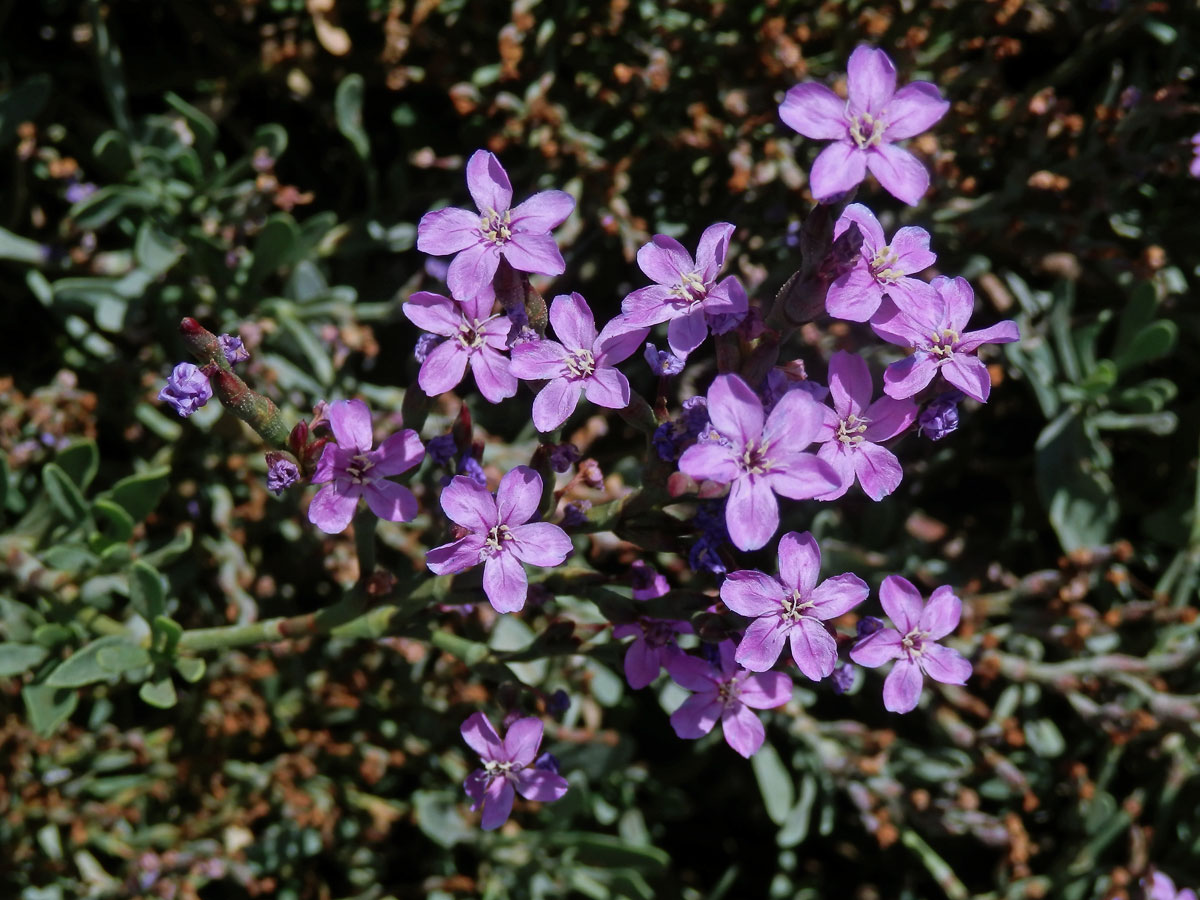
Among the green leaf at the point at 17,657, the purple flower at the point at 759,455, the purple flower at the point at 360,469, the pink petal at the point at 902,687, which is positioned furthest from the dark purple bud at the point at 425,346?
the green leaf at the point at 17,657

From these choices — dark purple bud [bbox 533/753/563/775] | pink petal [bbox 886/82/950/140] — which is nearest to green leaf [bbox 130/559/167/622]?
dark purple bud [bbox 533/753/563/775]

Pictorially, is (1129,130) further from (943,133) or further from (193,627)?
(193,627)

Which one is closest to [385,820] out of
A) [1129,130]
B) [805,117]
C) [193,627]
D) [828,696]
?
[193,627]

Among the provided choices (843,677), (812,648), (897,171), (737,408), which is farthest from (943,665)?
(897,171)

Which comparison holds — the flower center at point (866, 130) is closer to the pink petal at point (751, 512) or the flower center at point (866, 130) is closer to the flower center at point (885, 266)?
the flower center at point (885, 266)

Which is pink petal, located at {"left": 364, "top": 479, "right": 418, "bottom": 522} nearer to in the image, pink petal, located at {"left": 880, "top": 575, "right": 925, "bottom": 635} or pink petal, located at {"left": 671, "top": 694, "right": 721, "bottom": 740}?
pink petal, located at {"left": 671, "top": 694, "right": 721, "bottom": 740}

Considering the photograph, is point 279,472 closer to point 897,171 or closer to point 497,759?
point 497,759
